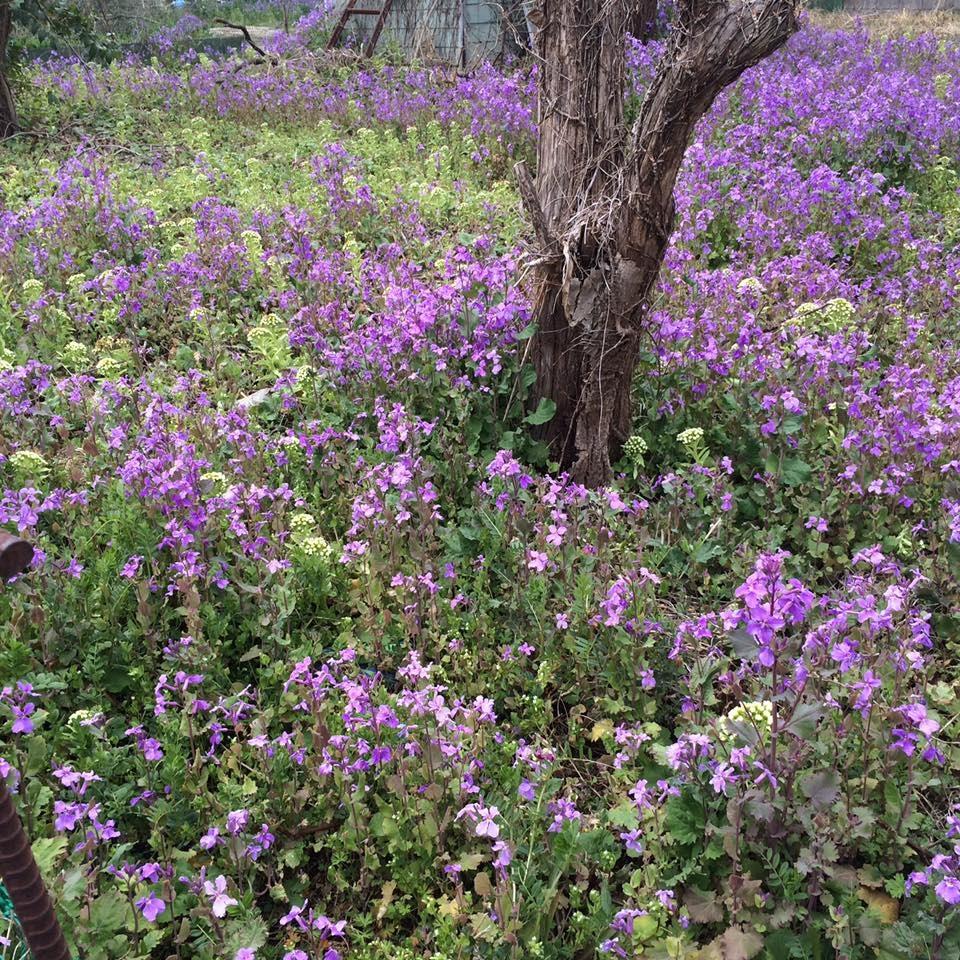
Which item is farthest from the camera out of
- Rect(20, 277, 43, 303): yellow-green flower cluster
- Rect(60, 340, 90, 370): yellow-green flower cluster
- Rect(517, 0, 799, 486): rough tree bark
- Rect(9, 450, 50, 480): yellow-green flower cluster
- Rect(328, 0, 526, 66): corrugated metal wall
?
Rect(328, 0, 526, 66): corrugated metal wall

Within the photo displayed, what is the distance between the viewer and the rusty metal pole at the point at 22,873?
51.0 inches

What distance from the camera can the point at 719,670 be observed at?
113 inches

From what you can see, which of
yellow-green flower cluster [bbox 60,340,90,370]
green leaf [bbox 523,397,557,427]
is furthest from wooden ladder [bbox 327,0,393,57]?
green leaf [bbox 523,397,557,427]

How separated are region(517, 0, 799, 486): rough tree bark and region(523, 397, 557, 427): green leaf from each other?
0.07 m

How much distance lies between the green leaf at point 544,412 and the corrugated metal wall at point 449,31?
10536 millimetres

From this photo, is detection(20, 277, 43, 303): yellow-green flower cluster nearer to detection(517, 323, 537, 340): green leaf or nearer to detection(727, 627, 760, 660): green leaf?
detection(517, 323, 537, 340): green leaf

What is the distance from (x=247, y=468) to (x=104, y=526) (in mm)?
686

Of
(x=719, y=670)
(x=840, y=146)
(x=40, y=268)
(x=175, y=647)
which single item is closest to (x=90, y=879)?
(x=175, y=647)

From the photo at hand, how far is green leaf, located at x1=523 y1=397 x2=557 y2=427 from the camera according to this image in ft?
13.1

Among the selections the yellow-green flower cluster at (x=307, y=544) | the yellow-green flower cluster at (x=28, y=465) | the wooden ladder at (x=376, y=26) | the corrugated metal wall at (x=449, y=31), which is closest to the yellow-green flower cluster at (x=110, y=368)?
the yellow-green flower cluster at (x=28, y=465)

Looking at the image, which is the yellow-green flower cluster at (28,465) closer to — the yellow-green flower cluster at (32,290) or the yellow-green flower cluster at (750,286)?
the yellow-green flower cluster at (32,290)

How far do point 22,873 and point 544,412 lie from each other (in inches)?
118

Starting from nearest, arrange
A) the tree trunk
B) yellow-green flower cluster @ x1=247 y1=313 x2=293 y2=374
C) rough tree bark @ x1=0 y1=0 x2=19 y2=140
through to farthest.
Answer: yellow-green flower cluster @ x1=247 y1=313 x2=293 y2=374 → the tree trunk → rough tree bark @ x1=0 y1=0 x2=19 y2=140

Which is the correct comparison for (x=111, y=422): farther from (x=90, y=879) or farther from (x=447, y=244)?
(x=447, y=244)
